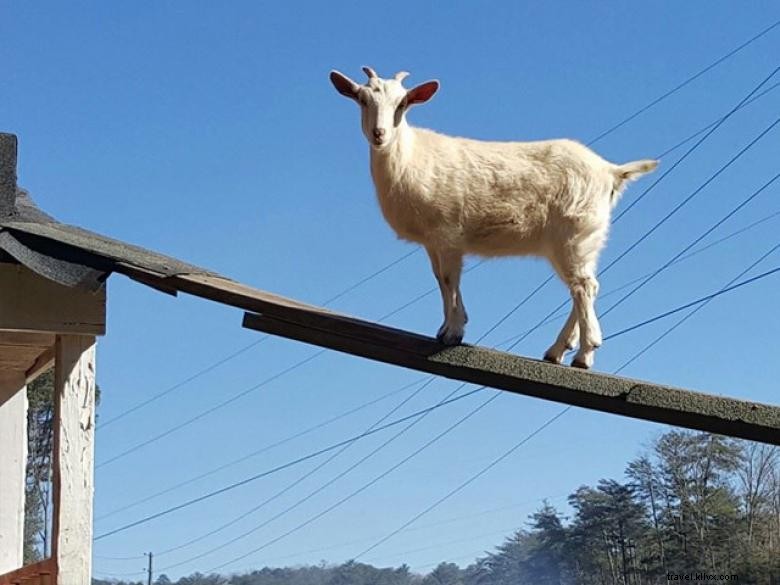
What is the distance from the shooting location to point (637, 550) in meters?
21.4

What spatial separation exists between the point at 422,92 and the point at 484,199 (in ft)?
1.73

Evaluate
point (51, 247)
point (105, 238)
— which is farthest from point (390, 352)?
point (105, 238)

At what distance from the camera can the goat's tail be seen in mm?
5484

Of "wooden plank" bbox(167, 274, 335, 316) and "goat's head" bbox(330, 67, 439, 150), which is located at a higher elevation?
"goat's head" bbox(330, 67, 439, 150)

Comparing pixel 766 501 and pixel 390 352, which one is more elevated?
pixel 766 501

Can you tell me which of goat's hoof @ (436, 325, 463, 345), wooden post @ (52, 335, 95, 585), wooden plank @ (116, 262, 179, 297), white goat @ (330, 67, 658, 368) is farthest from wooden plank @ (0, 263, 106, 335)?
goat's hoof @ (436, 325, 463, 345)

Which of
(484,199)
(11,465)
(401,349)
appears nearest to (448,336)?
(401,349)

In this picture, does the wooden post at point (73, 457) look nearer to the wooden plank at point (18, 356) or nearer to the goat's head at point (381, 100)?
the wooden plank at point (18, 356)

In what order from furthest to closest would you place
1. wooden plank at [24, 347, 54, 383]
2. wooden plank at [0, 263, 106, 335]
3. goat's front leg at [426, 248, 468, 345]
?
wooden plank at [24, 347, 54, 383], wooden plank at [0, 263, 106, 335], goat's front leg at [426, 248, 468, 345]

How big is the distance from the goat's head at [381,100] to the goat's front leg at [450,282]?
1.75 ft

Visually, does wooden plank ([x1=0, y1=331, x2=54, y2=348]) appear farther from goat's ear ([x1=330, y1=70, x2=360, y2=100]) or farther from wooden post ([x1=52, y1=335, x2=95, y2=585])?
goat's ear ([x1=330, y1=70, x2=360, y2=100])

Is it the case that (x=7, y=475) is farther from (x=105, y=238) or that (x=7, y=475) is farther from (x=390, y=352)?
(x=390, y=352)

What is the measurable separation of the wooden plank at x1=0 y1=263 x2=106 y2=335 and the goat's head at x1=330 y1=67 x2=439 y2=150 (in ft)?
5.35

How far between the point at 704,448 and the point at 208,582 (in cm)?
1306
